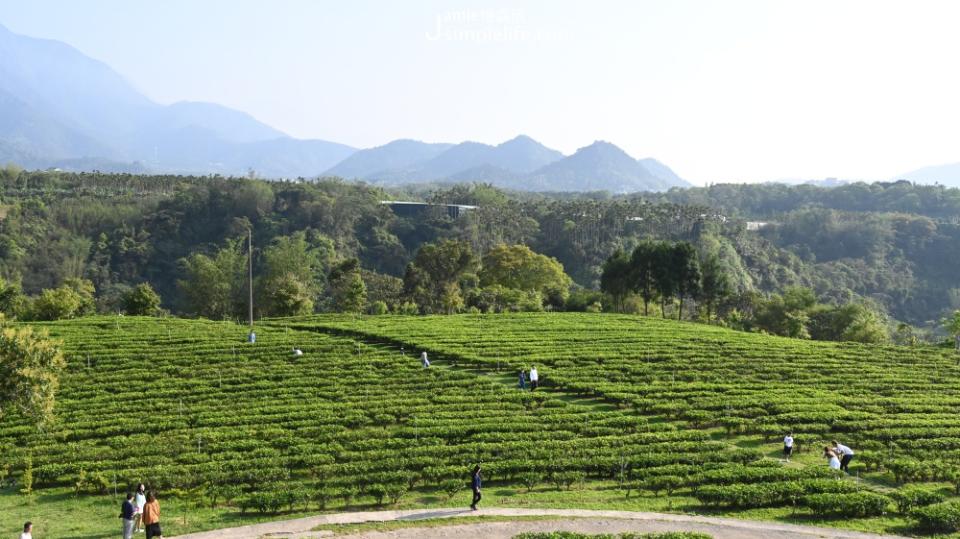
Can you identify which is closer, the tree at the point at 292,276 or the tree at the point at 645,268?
the tree at the point at 292,276

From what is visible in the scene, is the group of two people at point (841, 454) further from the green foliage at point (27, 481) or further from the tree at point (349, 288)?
the tree at point (349, 288)

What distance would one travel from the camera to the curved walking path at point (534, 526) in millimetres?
20688

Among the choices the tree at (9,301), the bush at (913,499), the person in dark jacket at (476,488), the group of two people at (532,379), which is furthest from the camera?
the tree at (9,301)

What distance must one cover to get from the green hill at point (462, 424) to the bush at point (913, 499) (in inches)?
14.6

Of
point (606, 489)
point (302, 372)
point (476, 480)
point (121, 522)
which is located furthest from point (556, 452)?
point (302, 372)

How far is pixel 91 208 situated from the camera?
450 feet

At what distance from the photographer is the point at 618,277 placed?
3142 inches

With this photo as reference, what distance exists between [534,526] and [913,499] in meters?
12.6

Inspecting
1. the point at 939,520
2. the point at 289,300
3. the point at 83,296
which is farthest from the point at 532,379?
the point at 83,296

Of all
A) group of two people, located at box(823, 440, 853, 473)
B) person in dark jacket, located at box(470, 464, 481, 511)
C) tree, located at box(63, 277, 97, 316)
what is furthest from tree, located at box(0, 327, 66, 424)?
tree, located at box(63, 277, 97, 316)

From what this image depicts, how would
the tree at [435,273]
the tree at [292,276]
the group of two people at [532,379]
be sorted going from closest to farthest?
the group of two people at [532,379] < the tree at [292,276] < the tree at [435,273]

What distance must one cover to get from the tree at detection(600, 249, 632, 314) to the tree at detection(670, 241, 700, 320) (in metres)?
5.42

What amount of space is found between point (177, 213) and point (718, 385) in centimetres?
12671

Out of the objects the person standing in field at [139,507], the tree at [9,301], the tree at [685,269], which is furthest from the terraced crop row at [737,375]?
the tree at [9,301]
